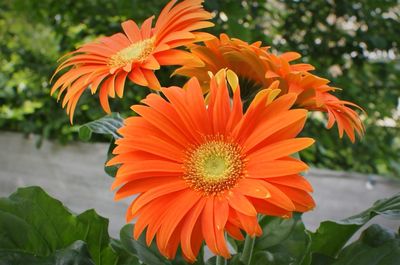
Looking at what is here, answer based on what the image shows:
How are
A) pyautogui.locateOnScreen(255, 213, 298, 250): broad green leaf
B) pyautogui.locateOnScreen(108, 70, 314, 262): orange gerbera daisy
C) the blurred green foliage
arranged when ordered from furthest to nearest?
the blurred green foliage < pyautogui.locateOnScreen(255, 213, 298, 250): broad green leaf < pyautogui.locateOnScreen(108, 70, 314, 262): orange gerbera daisy

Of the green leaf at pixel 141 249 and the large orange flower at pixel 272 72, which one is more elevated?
the large orange flower at pixel 272 72

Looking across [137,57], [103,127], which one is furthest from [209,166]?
[103,127]

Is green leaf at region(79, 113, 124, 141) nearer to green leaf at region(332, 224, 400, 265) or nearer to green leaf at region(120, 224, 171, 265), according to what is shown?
green leaf at region(120, 224, 171, 265)

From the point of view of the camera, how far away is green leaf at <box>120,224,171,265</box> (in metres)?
0.57

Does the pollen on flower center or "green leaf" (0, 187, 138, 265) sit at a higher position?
the pollen on flower center

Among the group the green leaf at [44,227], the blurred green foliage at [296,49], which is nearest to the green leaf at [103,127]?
the green leaf at [44,227]

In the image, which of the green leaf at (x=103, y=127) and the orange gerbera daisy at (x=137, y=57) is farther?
the green leaf at (x=103, y=127)

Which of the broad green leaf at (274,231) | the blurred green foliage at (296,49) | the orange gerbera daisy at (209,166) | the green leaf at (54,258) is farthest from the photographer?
the blurred green foliage at (296,49)

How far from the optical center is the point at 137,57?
469 mm

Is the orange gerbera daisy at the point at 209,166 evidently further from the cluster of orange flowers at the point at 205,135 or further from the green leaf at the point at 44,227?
the green leaf at the point at 44,227

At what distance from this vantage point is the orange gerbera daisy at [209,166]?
36 cm

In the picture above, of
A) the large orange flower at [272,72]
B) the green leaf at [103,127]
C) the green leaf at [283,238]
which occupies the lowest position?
the green leaf at [283,238]

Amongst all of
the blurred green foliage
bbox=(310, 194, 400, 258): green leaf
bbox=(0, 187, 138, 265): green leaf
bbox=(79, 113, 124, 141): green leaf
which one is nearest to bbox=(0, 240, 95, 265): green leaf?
bbox=(0, 187, 138, 265): green leaf

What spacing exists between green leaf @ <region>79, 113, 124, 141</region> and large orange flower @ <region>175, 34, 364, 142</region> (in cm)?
18
